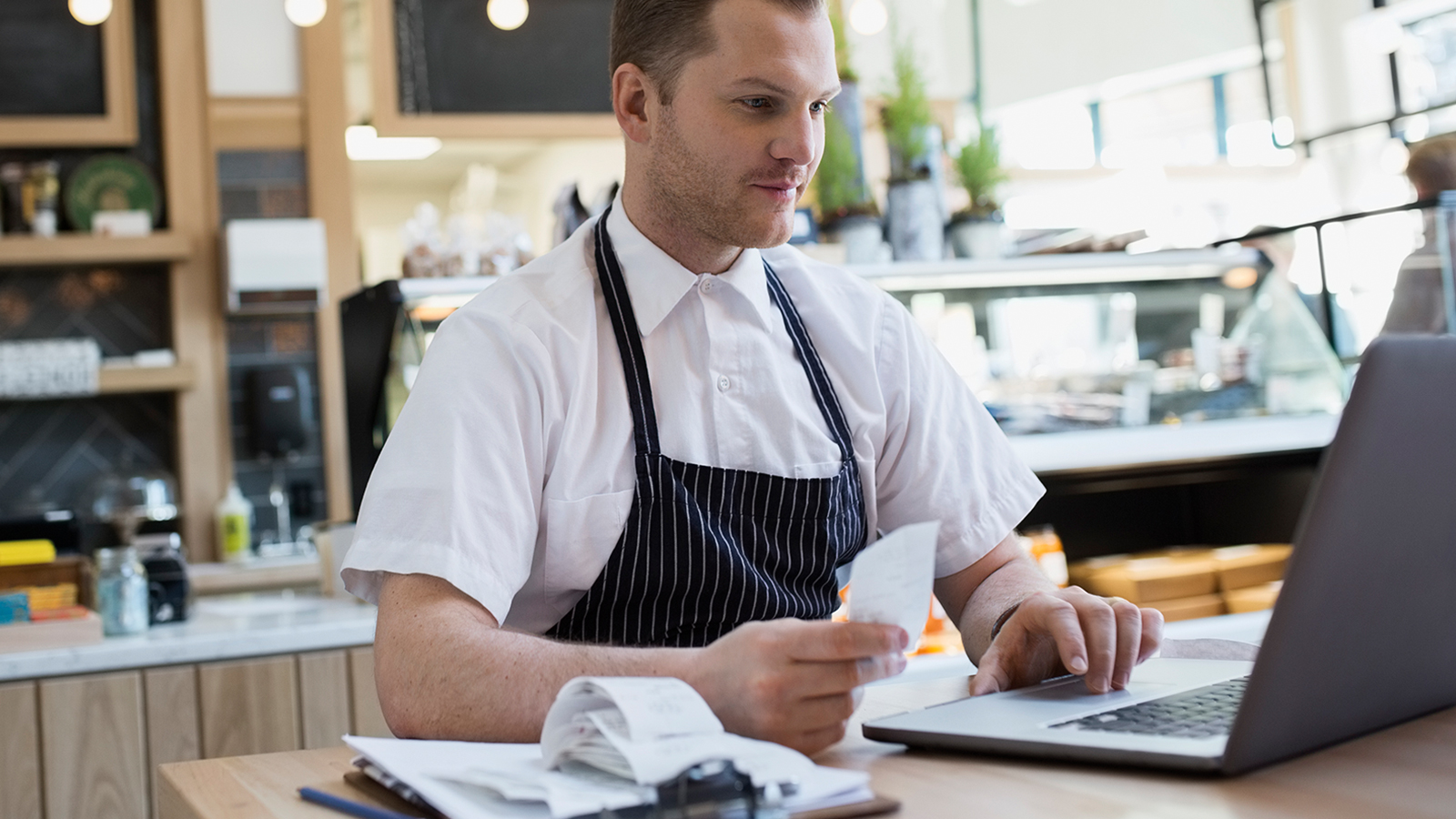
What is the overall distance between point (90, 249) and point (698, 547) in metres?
3.82

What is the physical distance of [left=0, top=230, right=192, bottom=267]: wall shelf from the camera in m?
4.43

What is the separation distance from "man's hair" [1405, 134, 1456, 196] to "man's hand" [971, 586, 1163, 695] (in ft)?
9.60

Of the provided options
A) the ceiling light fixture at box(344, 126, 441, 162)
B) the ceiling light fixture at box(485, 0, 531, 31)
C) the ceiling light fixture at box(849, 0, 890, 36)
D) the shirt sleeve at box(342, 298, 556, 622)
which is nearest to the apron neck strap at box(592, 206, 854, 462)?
the shirt sleeve at box(342, 298, 556, 622)

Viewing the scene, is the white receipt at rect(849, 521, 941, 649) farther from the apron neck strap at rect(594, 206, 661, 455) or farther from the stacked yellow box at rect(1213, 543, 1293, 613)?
the stacked yellow box at rect(1213, 543, 1293, 613)

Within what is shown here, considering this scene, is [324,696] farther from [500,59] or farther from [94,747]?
[500,59]

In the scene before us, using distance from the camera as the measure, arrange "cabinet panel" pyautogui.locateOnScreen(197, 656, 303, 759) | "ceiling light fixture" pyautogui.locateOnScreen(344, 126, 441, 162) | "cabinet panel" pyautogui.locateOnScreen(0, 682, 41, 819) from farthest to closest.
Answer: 1. "ceiling light fixture" pyautogui.locateOnScreen(344, 126, 441, 162)
2. "cabinet panel" pyautogui.locateOnScreen(197, 656, 303, 759)
3. "cabinet panel" pyautogui.locateOnScreen(0, 682, 41, 819)

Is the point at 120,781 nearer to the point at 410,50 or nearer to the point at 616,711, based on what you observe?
the point at 616,711

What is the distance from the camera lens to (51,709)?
2.27 m

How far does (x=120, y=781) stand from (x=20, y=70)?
3.17m

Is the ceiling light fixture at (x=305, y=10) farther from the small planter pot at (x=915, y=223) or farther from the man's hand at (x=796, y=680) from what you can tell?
the man's hand at (x=796, y=680)

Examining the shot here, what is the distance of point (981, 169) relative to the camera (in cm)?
333

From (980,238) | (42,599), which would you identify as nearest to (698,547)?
(42,599)

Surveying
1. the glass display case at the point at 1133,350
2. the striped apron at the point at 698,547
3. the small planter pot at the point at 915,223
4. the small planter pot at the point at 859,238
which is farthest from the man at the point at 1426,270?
the striped apron at the point at 698,547

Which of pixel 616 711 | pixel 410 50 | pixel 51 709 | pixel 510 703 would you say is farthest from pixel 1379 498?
pixel 410 50
